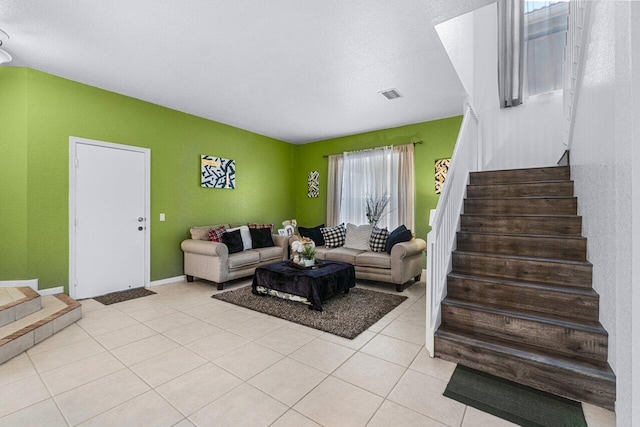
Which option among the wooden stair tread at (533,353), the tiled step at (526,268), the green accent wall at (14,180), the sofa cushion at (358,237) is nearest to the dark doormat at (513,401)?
the wooden stair tread at (533,353)

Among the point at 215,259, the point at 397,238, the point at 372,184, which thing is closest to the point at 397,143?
the point at 372,184

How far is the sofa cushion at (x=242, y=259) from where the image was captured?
14.2ft

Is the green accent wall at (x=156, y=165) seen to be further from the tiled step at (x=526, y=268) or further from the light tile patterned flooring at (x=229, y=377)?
the tiled step at (x=526, y=268)

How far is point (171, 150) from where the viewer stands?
468cm

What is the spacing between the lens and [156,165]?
4477 mm

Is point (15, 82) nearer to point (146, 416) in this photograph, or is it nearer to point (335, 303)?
point (146, 416)

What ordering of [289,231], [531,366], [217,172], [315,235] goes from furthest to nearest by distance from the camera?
[289,231]
[315,235]
[217,172]
[531,366]

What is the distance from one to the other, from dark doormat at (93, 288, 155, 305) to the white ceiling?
276 centimetres

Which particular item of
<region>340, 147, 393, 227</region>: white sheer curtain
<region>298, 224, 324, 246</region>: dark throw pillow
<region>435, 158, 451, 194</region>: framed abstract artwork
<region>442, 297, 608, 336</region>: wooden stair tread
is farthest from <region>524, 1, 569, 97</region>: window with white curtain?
<region>298, 224, 324, 246</region>: dark throw pillow

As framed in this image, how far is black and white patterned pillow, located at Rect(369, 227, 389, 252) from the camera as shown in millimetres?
4699

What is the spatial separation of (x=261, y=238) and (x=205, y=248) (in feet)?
3.57

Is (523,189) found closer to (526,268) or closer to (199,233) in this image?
(526,268)

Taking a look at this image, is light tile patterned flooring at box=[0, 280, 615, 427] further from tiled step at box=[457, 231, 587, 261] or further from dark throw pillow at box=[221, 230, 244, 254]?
dark throw pillow at box=[221, 230, 244, 254]

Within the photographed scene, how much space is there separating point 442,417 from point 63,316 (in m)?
3.40
